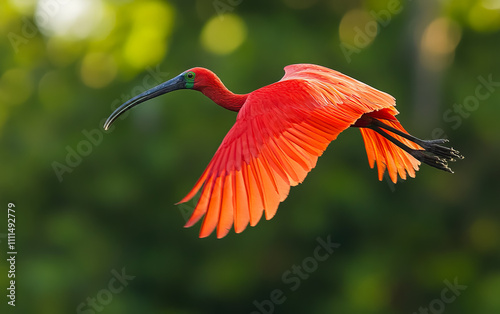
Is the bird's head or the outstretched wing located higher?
the bird's head

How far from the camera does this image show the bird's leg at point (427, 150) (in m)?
5.32

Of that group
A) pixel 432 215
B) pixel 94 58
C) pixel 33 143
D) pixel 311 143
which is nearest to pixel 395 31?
pixel 432 215

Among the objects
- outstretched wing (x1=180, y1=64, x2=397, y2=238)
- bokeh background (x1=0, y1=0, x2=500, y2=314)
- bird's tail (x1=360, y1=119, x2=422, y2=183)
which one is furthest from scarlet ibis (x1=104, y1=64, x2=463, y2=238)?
bokeh background (x1=0, y1=0, x2=500, y2=314)

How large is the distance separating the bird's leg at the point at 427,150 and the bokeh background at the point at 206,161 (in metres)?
6.56

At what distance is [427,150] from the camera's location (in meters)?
5.41

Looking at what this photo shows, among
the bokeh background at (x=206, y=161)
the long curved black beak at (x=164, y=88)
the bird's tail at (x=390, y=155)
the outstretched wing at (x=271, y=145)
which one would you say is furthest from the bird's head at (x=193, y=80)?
the bokeh background at (x=206, y=161)

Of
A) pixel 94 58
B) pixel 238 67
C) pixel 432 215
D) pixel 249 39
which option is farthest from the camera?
pixel 94 58

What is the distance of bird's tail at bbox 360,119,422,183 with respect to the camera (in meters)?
5.62

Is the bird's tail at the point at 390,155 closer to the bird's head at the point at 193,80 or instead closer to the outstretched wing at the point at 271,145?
the outstretched wing at the point at 271,145

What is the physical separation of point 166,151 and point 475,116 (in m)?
4.46

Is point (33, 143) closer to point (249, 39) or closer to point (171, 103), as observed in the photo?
point (171, 103)

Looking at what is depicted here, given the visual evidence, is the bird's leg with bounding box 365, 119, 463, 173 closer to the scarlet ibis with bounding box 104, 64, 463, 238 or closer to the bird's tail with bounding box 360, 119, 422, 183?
the scarlet ibis with bounding box 104, 64, 463, 238

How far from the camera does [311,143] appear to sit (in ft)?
14.5

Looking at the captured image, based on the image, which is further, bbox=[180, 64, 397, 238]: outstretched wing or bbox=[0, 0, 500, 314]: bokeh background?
bbox=[0, 0, 500, 314]: bokeh background
